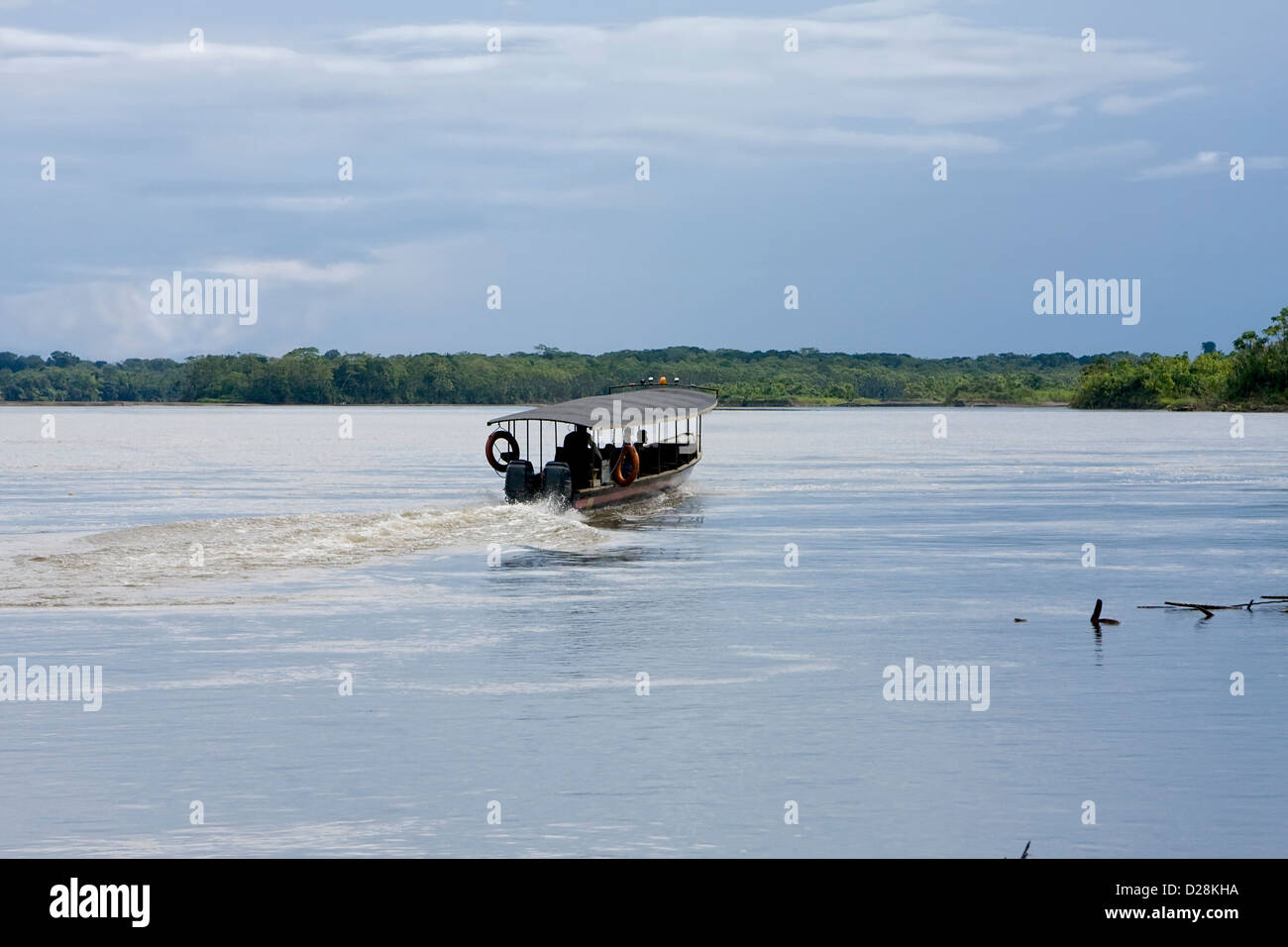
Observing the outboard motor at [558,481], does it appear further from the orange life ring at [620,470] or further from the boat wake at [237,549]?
the orange life ring at [620,470]

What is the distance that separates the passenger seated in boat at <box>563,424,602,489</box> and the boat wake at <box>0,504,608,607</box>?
1.28m

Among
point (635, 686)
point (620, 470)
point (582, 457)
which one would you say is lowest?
point (635, 686)

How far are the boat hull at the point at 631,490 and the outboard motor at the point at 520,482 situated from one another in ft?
3.58

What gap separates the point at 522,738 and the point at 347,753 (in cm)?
152

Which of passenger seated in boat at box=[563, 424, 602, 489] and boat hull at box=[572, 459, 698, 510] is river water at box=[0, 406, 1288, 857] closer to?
boat hull at box=[572, 459, 698, 510]

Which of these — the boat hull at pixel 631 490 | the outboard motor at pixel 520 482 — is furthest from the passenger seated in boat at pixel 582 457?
the outboard motor at pixel 520 482

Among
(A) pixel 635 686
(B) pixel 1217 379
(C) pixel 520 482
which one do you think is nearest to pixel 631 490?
(C) pixel 520 482

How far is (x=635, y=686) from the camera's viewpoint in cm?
1527

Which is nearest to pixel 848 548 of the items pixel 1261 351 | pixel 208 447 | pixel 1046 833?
pixel 1046 833

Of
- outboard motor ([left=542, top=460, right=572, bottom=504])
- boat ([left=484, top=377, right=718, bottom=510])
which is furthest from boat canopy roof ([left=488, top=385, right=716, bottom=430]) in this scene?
outboard motor ([left=542, top=460, right=572, bottom=504])

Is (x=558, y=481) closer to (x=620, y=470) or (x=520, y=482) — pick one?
(x=520, y=482)

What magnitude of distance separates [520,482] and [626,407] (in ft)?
17.2

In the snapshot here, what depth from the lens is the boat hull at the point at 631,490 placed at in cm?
3600
